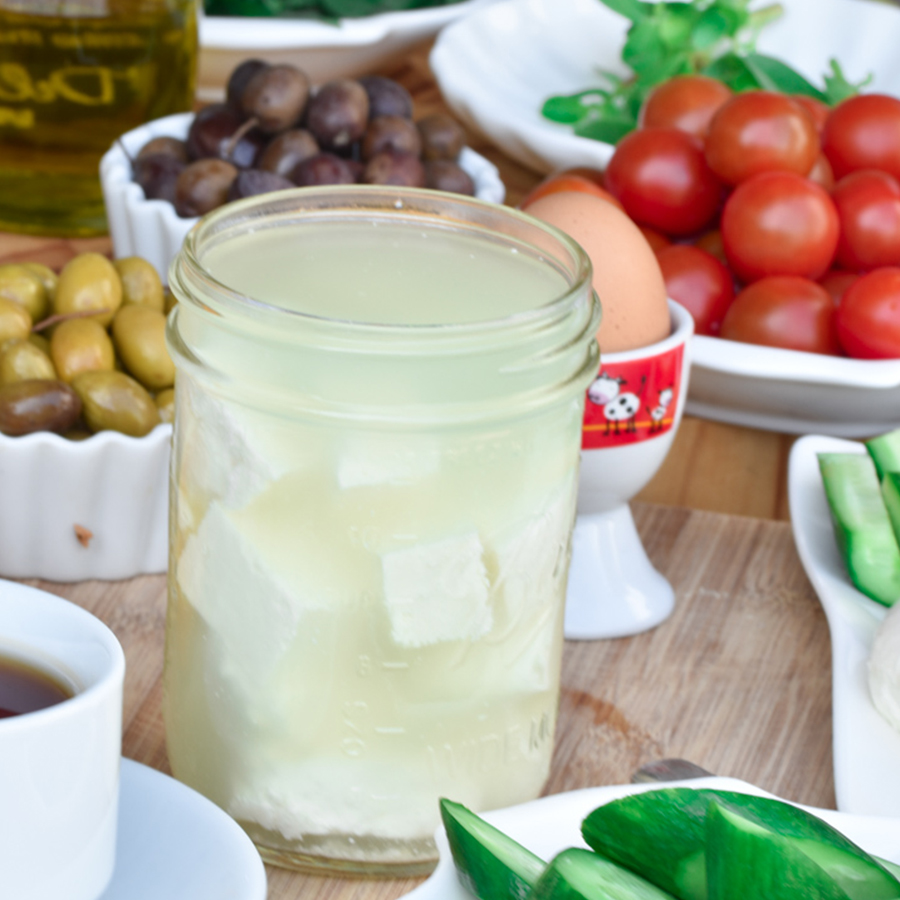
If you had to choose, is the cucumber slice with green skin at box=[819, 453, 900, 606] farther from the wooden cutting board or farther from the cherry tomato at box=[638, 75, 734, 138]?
the cherry tomato at box=[638, 75, 734, 138]

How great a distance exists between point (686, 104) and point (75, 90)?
508mm

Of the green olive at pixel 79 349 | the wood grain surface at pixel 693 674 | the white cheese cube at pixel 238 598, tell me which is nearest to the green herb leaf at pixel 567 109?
the wood grain surface at pixel 693 674

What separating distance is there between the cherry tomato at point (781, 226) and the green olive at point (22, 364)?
20.2 inches

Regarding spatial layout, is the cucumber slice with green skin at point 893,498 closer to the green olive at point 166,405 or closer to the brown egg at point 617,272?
the brown egg at point 617,272

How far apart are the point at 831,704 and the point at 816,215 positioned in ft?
1.44

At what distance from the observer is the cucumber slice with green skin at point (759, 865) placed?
1.15 feet

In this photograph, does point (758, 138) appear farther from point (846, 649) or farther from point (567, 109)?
point (846, 649)

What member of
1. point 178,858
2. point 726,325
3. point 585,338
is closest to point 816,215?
point 726,325

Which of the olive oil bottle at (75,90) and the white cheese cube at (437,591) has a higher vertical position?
the white cheese cube at (437,591)

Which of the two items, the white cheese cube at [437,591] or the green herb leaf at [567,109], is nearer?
the white cheese cube at [437,591]

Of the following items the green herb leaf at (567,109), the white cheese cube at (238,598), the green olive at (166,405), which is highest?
the white cheese cube at (238,598)

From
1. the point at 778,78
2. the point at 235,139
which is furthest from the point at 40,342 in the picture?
the point at 778,78

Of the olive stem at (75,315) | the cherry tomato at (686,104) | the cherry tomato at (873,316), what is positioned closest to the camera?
the olive stem at (75,315)

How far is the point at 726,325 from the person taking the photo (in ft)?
2.96
